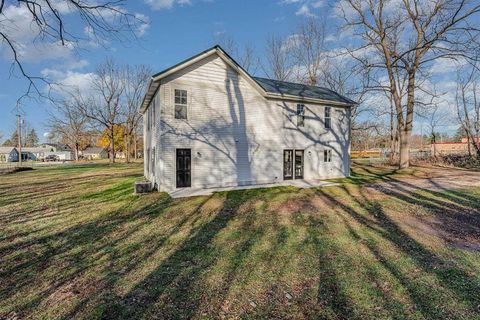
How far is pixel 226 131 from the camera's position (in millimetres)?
13633

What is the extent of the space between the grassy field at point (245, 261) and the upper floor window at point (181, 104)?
4.77m

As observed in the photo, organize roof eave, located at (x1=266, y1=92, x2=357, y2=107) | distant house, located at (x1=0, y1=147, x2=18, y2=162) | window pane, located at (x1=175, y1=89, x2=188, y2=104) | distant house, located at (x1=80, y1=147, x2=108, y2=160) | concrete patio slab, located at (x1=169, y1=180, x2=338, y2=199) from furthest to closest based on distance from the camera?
distant house, located at (x1=80, y1=147, x2=108, y2=160)
distant house, located at (x1=0, y1=147, x2=18, y2=162)
roof eave, located at (x1=266, y1=92, x2=357, y2=107)
window pane, located at (x1=175, y1=89, x2=188, y2=104)
concrete patio slab, located at (x1=169, y1=180, x2=338, y2=199)

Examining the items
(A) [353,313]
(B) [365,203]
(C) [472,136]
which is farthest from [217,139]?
(C) [472,136]

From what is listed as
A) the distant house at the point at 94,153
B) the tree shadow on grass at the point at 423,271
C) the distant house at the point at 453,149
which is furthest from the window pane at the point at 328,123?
the distant house at the point at 94,153

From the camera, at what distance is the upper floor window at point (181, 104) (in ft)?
41.1

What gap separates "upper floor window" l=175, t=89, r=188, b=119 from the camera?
41.1ft

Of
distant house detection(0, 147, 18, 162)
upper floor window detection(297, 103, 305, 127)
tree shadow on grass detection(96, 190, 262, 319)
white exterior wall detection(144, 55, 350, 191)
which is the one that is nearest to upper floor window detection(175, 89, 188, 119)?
white exterior wall detection(144, 55, 350, 191)

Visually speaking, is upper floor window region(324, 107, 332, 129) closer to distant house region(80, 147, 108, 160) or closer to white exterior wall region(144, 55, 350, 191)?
white exterior wall region(144, 55, 350, 191)

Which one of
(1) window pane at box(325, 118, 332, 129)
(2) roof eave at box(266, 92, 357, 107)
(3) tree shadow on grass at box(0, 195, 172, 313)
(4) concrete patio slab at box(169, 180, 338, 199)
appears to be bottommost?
(3) tree shadow on grass at box(0, 195, 172, 313)

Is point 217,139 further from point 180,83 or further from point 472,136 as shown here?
point 472,136

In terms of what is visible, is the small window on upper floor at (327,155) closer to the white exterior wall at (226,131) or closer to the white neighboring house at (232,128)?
the white neighboring house at (232,128)

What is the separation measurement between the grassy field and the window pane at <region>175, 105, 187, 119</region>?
15.4 feet

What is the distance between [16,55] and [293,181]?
13.5 metres

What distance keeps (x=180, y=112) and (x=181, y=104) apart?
1.28 feet
